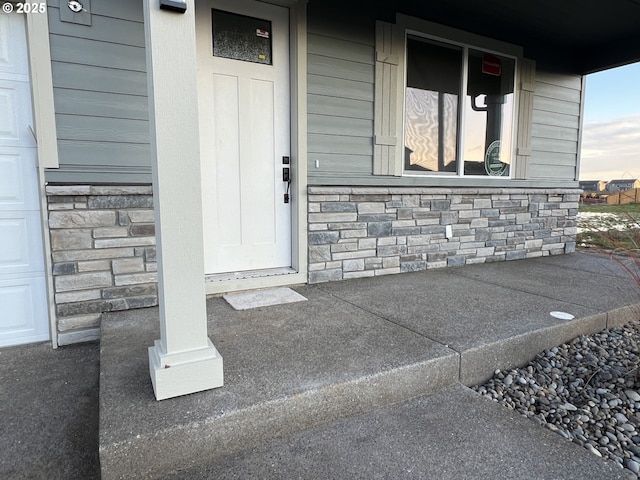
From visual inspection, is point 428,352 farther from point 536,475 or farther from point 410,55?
point 410,55

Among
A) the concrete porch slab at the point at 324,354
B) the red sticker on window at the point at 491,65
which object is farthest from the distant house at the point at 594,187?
the concrete porch slab at the point at 324,354

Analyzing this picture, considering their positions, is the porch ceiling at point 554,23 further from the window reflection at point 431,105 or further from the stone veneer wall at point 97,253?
the stone veneer wall at point 97,253

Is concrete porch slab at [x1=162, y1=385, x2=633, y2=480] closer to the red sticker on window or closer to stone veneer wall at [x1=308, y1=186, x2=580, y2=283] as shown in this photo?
stone veneer wall at [x1=308, y1=186, x2=580, y2=283]

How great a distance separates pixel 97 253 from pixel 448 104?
10.8 ft

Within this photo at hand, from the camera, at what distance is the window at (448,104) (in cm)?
335

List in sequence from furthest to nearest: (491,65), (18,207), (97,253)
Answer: (491,65)
(97,253)
(18,207)

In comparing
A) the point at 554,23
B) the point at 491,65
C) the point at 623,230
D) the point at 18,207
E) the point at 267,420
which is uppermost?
the point at 554,23

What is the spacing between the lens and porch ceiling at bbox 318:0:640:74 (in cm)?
345

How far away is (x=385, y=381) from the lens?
5.43 feet

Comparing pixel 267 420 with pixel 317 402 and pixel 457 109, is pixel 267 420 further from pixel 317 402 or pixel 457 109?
pixel 457 109

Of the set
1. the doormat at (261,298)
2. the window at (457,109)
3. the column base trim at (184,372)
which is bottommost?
the doormat at (261,298)

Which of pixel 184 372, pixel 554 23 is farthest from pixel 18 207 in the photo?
pixel 554 23

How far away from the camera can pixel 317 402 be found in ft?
4.99

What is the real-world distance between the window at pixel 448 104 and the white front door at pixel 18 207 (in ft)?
7.89
